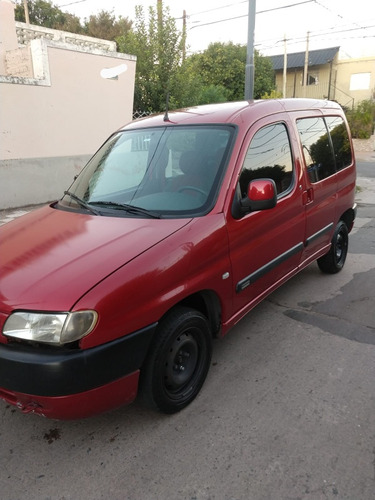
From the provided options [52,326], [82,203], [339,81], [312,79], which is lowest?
[52,326]

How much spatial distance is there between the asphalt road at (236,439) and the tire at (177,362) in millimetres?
139

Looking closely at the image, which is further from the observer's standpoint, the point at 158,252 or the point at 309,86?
the point at 309,86

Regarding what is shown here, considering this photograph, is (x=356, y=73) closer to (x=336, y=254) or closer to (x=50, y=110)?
(x=50, y=110)

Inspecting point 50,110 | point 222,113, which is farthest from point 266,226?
point 50,110

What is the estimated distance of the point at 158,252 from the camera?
2301 mm

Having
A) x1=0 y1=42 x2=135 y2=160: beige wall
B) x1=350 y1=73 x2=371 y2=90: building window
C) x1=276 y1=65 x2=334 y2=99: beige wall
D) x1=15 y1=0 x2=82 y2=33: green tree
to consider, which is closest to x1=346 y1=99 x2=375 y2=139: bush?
x1=276 y1=65 x2=334 y2=99: beige wall

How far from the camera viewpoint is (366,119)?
2341 cm

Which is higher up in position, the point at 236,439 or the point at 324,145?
the point at 324,145

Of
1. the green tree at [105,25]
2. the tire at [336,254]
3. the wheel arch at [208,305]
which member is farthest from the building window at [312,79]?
the wheel arch at [208,305]

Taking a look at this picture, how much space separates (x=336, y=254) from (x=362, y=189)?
7535mm

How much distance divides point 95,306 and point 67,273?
0.29m

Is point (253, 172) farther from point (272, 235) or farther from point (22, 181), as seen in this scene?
point (22, 181)

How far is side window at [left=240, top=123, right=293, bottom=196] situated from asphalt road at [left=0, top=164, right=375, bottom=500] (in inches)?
54.0

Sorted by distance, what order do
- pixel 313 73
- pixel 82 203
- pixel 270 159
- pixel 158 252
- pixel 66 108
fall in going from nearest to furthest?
pixel 158 252, pixel 82 203, pixel 270 159, pixel 66 108, pixel 313 73
